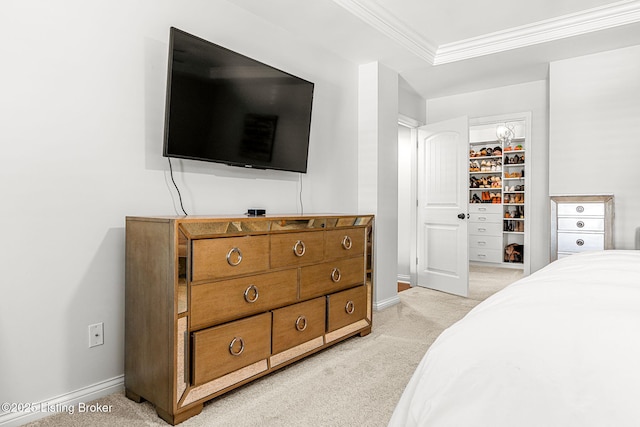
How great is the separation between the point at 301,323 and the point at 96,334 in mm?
1066

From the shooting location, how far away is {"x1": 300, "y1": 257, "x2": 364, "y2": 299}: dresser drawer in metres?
2.39

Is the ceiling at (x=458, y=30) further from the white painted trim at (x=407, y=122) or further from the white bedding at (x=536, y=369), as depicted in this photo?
the white bedding at (x=536, y=369)

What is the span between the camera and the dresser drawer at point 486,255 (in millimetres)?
6808

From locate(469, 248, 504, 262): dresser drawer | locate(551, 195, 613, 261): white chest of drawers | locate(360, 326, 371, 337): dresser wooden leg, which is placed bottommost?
locate(360, 326, 371, 337): dresser wooden leg

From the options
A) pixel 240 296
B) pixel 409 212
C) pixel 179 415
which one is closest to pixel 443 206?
pixel 409 212

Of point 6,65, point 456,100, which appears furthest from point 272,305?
point 456,100

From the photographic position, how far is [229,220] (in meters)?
1.90

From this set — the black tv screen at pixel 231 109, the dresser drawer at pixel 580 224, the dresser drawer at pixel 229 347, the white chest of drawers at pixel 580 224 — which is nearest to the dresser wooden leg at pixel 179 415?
the dresser drawer at pixel 229 347

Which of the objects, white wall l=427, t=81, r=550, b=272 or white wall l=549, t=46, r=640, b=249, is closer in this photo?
white wall l=549, t=46, r=640, b=249

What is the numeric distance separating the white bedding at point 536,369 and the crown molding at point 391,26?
250cm

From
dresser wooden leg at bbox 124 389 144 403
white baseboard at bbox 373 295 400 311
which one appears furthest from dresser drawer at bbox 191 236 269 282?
white baseboard at bbox 373 295 400 311

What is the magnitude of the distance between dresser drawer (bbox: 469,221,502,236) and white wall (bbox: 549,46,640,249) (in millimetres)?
3114

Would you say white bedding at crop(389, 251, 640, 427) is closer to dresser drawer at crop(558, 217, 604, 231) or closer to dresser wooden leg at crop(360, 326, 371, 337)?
dresser wooden leg at crop(360, 326, 371, 337)

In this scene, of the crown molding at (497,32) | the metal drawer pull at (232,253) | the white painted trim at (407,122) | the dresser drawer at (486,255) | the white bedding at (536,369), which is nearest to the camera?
the white bedding at (536,369)
